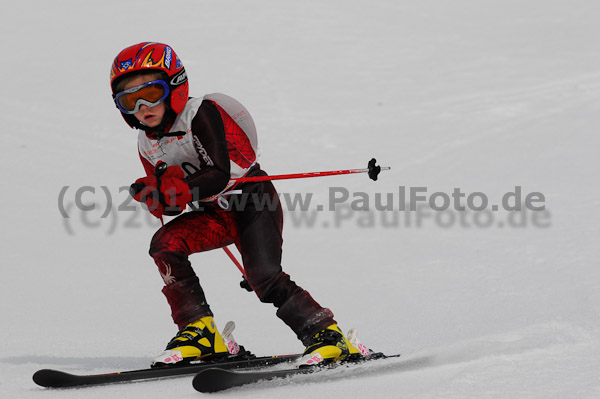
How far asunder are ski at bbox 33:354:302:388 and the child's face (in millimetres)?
1100

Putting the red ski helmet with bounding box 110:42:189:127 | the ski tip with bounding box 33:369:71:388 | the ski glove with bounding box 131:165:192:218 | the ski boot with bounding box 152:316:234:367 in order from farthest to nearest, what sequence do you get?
1. the ski boot with bounding box 152:316:234:367
2. the red ski helmet with bounding box 110:42:189:127
3. the ski glove with bounding box 131:165:192:218
4. the ski tip with bounding box 33:369:71:388

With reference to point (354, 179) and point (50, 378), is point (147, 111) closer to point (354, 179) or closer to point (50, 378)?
point (50, 378)

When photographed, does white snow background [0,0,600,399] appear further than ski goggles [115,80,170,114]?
Yes

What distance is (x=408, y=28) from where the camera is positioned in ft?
43.2

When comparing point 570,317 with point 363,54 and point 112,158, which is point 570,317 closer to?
point 112,158

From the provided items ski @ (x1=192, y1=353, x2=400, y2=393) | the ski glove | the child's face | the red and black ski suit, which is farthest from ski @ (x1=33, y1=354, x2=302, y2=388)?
the child's face

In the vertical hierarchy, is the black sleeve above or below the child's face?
below

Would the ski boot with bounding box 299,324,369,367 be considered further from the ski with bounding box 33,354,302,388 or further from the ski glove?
the ski glove

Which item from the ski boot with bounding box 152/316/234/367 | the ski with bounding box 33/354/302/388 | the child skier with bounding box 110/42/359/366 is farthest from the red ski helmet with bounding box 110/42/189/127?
the ski with bounding box 33/354/302/388


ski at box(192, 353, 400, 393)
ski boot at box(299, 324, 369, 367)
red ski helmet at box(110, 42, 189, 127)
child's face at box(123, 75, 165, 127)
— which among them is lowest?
ski at box(192, 353, 400, 393)

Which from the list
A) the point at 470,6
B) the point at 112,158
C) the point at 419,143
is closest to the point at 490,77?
the point at 419,143

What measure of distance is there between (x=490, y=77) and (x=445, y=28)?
2598mm

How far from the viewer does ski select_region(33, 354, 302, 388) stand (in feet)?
10.8

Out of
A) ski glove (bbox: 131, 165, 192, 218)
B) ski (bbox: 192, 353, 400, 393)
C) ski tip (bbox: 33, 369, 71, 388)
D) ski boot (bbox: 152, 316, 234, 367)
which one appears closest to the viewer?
ski (bbox: 192, 353, 400, 393)
